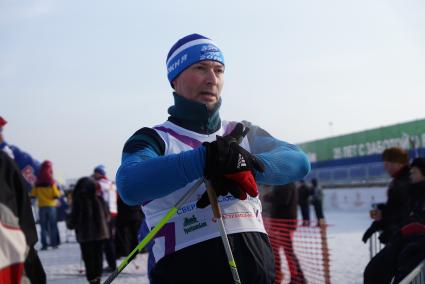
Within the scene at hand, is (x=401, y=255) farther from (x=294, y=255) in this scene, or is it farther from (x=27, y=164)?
(x=27, y=164)

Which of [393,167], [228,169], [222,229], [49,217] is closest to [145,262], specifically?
[49,217]

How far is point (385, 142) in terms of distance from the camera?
894 inches

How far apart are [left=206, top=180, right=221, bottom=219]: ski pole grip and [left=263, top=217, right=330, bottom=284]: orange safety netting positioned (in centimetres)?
404

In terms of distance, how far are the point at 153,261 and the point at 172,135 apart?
50cm

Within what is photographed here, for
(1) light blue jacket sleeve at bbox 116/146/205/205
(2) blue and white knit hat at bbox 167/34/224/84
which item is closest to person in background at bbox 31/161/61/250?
(2) blue and white knit hat at bbox 167/34/224/84

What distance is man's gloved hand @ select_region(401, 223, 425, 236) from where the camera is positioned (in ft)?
11.4

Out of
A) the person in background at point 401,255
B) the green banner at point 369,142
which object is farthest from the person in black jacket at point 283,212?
the green banner at point 369,142

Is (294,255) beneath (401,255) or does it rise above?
beneath

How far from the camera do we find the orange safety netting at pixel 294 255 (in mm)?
5824

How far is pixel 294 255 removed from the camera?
19.8 ft

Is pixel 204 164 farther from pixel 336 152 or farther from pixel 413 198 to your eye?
pixel 336 152

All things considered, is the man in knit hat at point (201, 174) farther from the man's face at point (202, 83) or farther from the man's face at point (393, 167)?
the man's face at point (393, 167)

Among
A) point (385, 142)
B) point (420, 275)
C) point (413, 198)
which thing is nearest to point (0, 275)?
point (420, 275)

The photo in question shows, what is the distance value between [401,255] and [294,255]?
299 centimetres
